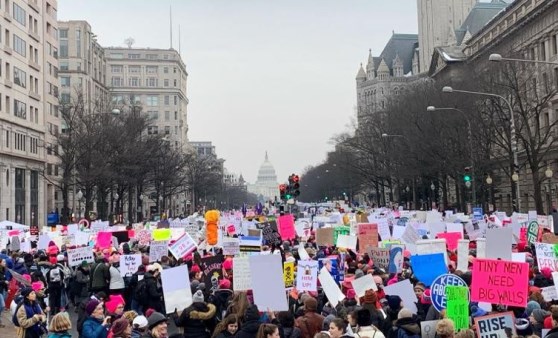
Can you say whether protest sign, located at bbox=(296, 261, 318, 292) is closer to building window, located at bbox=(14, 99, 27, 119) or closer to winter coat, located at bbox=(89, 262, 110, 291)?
winter coat, located at bbox=(89, 262, 110, 291)

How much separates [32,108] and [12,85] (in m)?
6.35

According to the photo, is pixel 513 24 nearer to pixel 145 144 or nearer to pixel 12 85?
pixel 145 144

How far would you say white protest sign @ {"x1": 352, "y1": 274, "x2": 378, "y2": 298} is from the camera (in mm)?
10930

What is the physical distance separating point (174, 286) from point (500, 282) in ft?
16.9

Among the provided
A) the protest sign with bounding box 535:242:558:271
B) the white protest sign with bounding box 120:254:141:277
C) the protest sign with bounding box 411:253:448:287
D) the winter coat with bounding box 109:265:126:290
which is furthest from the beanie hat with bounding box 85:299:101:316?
the protest sign with bounding box 535:242:558:271

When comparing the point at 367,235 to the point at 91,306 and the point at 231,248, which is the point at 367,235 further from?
the point at 91,306

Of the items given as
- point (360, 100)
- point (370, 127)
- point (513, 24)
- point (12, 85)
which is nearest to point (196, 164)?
point (370, 127)

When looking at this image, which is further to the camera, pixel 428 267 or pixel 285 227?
pixel 285 227

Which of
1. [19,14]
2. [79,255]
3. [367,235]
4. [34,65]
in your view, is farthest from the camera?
[34,65]

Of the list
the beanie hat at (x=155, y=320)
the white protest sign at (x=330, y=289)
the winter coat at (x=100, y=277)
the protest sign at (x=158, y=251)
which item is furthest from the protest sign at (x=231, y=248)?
the beanie hat at (x=155, y=320)

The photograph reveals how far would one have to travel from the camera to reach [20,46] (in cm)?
6506

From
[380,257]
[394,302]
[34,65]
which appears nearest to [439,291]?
[394,302]

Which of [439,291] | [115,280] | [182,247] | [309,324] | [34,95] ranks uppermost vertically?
[34,95]

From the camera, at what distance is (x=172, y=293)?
11797 millimetres
